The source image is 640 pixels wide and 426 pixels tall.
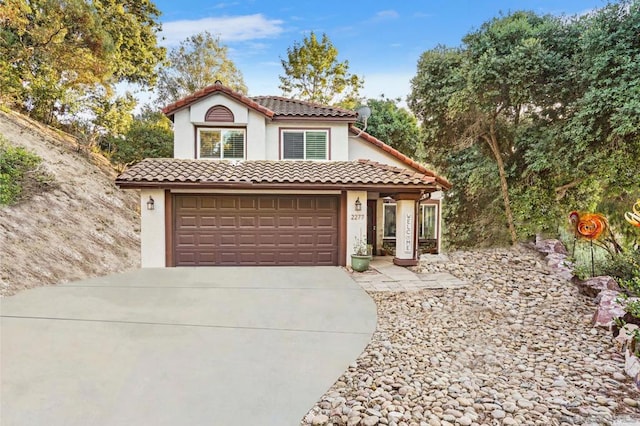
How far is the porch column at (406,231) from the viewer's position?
1049cm

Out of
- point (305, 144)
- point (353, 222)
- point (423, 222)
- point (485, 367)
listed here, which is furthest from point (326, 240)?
point (485, 367)

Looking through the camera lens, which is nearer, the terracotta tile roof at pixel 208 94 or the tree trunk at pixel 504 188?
the terracotta tile roof at pixel 208 94

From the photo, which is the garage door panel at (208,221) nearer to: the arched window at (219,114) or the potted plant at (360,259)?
the arched window at (219,114)

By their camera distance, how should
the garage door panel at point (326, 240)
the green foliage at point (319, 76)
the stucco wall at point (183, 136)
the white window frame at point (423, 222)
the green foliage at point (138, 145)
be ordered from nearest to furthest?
the garage door panel at point (326, 240) → the stucco wall at point (183, 136) → the white window frame at point (423, 222) → the green foliage at point (138, 145) → the green foliage at point (319, 76)

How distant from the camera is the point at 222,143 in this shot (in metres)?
11.7

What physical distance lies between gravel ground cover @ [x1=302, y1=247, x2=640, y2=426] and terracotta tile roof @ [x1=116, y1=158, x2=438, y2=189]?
3.83 meters

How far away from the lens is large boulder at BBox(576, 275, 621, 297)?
688 cm

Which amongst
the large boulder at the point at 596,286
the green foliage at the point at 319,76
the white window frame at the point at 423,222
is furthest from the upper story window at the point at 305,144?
the green foliage at the point at 319,76

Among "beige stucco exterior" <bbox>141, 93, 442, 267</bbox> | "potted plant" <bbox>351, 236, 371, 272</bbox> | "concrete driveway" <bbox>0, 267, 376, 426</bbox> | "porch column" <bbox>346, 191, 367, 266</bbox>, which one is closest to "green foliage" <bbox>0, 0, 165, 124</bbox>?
"beige stucco exterior" <bbox>141, 93, 442, 267</bbox>

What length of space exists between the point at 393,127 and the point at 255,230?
39.2ft

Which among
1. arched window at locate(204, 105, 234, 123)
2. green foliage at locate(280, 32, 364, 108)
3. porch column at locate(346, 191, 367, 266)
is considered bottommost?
porch column at locate(346, 191, 367, 266)

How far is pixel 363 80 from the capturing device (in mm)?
23656

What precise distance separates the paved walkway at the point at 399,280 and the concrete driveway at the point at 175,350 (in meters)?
0.61

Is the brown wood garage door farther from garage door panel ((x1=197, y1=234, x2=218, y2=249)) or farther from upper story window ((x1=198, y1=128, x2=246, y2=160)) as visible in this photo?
upper story window ((x1=198, y1=128, x2=246, y2=160))
